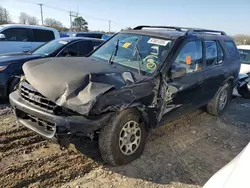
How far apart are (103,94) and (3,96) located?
3482 mm

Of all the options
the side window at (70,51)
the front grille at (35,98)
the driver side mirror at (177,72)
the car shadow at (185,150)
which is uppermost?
the driver side mirror at (177,72)

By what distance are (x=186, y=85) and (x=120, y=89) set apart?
Answer: 146 centimetres

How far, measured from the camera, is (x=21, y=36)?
9117mm

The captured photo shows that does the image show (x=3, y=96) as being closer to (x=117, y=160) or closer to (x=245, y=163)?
(x=117, y=160)

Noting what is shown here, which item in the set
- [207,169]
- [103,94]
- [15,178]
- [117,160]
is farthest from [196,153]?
[15,178]

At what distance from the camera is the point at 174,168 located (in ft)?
11.0

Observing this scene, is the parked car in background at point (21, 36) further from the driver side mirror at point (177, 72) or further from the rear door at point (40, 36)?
the driver side mirror at point (177, 72)

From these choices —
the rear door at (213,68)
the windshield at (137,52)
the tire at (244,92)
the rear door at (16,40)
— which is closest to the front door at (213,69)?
the rear door at (213,68)

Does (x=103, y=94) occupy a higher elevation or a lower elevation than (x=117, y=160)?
higher

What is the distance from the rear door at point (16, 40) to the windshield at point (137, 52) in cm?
587

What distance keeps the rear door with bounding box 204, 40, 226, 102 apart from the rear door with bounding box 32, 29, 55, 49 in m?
6.95

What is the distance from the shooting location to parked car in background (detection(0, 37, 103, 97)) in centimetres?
510

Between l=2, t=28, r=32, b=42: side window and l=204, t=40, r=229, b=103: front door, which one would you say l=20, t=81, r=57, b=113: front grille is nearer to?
l=204, t=40, r=229, b=103: front door

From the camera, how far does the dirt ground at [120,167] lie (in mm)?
2926
